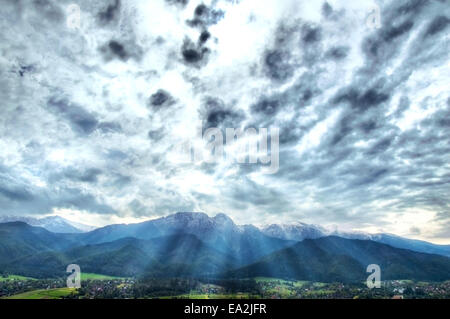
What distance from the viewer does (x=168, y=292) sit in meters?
170
